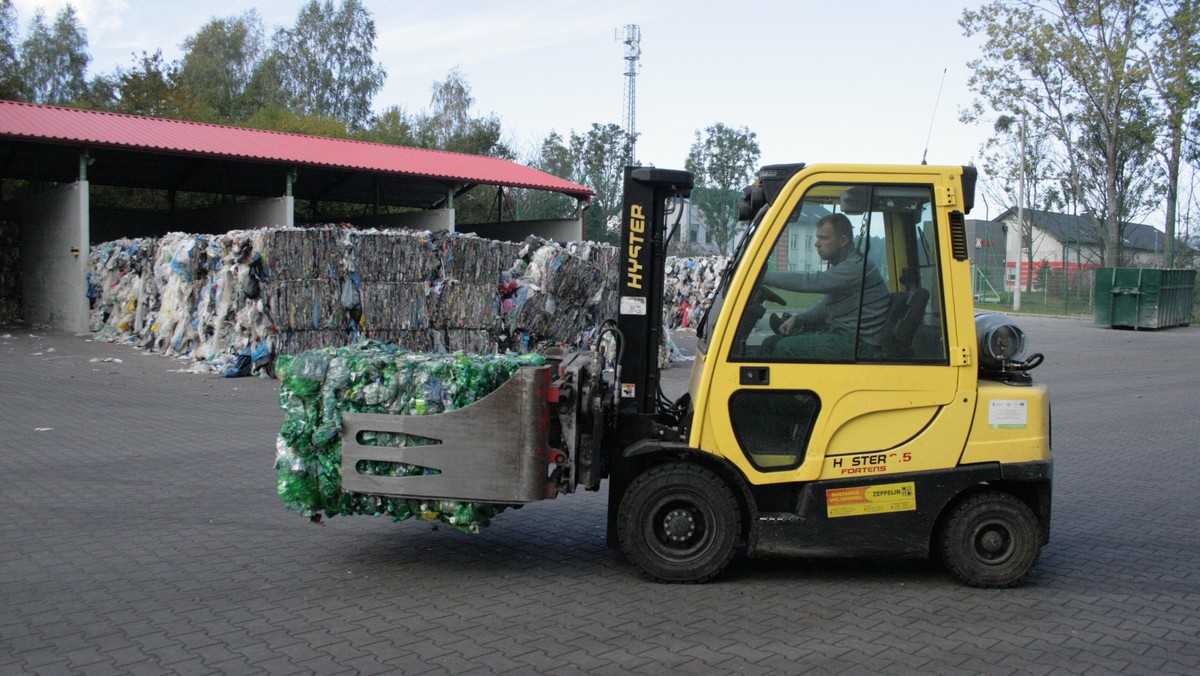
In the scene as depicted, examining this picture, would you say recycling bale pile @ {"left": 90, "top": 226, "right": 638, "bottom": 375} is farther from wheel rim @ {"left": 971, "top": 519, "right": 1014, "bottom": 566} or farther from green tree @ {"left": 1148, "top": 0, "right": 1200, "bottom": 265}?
green tree @ {"left": 1148, "top": 0, "right": 1200, "bottom": 265}

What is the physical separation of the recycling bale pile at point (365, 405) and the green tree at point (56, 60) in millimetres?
65431

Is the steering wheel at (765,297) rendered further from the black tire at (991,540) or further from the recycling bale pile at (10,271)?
the recycling bale pile at (10,271)

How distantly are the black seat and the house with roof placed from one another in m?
35.9

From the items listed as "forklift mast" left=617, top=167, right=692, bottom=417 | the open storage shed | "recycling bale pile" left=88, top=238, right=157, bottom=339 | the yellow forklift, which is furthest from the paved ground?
the open storage shed

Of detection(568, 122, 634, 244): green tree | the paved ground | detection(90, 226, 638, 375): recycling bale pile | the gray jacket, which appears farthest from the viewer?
detection(568, 122, 634, 244): green tree

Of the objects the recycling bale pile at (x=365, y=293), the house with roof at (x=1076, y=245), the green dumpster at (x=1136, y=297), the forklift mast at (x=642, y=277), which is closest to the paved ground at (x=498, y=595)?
the forklift mast at (x=642, y=277)

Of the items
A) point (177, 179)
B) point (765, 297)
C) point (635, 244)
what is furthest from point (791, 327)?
point (177, 179)

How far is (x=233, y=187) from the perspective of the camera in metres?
34.9

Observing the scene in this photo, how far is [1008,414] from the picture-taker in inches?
213

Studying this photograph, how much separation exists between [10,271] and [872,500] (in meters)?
29.1

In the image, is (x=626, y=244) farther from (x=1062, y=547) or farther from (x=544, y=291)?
(x=544, y=291)

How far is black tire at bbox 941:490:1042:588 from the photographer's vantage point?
551 cm

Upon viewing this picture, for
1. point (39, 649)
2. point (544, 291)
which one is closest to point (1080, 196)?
point (544, 291)

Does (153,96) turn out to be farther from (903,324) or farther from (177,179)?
(903,324)
